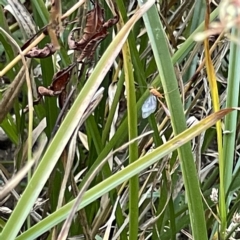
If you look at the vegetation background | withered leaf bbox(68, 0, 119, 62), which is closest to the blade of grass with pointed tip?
the vegetation background

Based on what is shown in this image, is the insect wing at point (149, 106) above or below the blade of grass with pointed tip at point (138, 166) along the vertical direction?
above

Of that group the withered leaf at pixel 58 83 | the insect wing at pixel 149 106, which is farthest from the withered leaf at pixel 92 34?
the insect wing at pixel 149 106

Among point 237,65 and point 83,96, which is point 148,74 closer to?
point 237,65

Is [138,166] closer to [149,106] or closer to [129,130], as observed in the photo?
[129,130]

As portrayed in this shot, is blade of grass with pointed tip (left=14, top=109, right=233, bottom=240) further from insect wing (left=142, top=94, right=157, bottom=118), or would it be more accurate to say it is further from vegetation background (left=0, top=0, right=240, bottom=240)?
insect wing (left=142, top=94, right=157, bottom=118)

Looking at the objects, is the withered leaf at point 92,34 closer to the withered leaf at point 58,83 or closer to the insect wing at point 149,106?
the withered leaf at point 58,83

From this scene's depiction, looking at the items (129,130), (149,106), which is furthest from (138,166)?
(149,106)

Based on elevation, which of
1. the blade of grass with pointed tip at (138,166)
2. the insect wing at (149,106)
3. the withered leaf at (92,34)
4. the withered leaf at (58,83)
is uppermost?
the withered leaf at (92,34)

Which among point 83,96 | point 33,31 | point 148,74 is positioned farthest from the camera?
point 148,74

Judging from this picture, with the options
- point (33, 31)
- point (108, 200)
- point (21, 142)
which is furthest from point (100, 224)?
point (33, 31)
